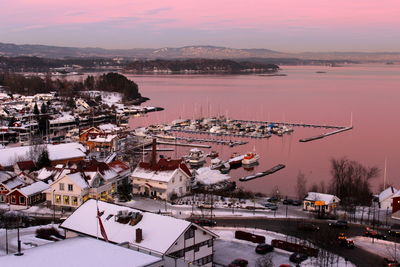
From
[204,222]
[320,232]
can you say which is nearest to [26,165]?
[204,222]

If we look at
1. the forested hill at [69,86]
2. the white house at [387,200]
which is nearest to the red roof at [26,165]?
the white house at [387,200]

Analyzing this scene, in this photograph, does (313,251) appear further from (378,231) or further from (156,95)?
(156,95)

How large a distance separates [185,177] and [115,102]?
2886 cm

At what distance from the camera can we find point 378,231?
32.6 feet

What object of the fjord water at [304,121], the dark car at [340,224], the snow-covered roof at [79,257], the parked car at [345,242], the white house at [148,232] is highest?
the snow-covered roof at [79,257]

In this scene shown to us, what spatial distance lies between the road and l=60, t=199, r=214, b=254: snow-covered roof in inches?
107

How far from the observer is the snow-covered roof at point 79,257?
19.1 feet

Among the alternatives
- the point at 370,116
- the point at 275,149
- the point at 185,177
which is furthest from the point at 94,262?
the point at 370,116

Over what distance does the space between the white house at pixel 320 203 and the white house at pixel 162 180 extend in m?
3.32

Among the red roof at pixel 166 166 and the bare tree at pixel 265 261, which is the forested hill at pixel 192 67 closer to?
the red roof at pixel 166 166

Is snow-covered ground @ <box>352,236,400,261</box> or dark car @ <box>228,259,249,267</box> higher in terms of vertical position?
dark car @ <box>228,259,249,267</box>

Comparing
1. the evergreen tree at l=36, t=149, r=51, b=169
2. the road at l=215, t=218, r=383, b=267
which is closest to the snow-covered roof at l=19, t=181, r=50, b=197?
the evergreen tree at l=36, t=149, r=51, b=169

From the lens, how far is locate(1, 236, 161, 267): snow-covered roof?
582 cm

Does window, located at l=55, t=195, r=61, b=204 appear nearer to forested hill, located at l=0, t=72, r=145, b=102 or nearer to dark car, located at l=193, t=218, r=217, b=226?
dark car, located at l=193, t=218, r=217, b=226
